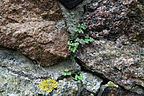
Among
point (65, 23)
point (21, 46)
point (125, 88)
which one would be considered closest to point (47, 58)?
point (21, 46)

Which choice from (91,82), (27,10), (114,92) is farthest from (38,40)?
(114,92)

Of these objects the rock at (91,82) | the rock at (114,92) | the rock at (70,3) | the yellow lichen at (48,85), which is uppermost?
the rock at (70,3)

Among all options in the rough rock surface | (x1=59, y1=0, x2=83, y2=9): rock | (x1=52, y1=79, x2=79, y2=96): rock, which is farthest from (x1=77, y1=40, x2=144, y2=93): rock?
(x1=59, y1=0, x2=83, y2=9): rock

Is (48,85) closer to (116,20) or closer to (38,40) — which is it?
(38,40)

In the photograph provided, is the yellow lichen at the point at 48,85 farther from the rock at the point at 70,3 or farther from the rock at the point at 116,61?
the rock at the point at 70,3

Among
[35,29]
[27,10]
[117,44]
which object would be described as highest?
[27,10]

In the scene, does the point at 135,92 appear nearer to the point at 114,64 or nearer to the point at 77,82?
the point at 114,64

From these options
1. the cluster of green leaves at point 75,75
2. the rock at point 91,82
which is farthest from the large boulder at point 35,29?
the rock at point 91,82
